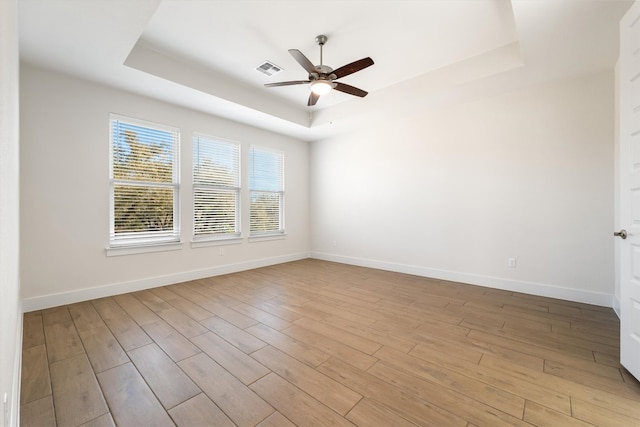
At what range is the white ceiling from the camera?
2270 mm

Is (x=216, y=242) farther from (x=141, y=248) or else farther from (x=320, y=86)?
(x=320, y=86)

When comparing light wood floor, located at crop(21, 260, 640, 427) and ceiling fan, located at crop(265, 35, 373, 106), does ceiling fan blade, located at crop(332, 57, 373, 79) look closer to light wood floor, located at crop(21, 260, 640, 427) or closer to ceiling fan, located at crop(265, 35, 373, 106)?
ceiling fan, located at crop(265, 35, 373, 106)

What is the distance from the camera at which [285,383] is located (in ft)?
5.66

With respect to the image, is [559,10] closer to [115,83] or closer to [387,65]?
[387,65]

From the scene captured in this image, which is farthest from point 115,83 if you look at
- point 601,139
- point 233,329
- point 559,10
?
point 601,139

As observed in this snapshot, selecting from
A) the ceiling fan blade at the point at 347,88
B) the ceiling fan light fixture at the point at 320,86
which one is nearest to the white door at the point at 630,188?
the ceiling fan blade at the point at 347,88

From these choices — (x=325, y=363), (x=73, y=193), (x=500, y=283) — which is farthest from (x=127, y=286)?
(x=500, y=283)

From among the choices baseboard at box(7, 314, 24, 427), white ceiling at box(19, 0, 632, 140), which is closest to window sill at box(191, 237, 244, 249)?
white ceiling at box(19, 0, 632, 140)

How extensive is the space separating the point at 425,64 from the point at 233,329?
12.8 ft

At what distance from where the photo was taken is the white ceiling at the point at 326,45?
227cm

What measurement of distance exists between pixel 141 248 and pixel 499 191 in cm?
513

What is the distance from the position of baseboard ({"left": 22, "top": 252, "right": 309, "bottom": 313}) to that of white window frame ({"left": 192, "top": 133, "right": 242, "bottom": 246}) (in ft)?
1.60

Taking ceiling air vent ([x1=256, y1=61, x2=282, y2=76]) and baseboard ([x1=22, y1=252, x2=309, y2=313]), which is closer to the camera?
baseboard ([x1=22, y1=252, x2=309, y2=313])

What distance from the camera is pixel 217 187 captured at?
4.56 m
